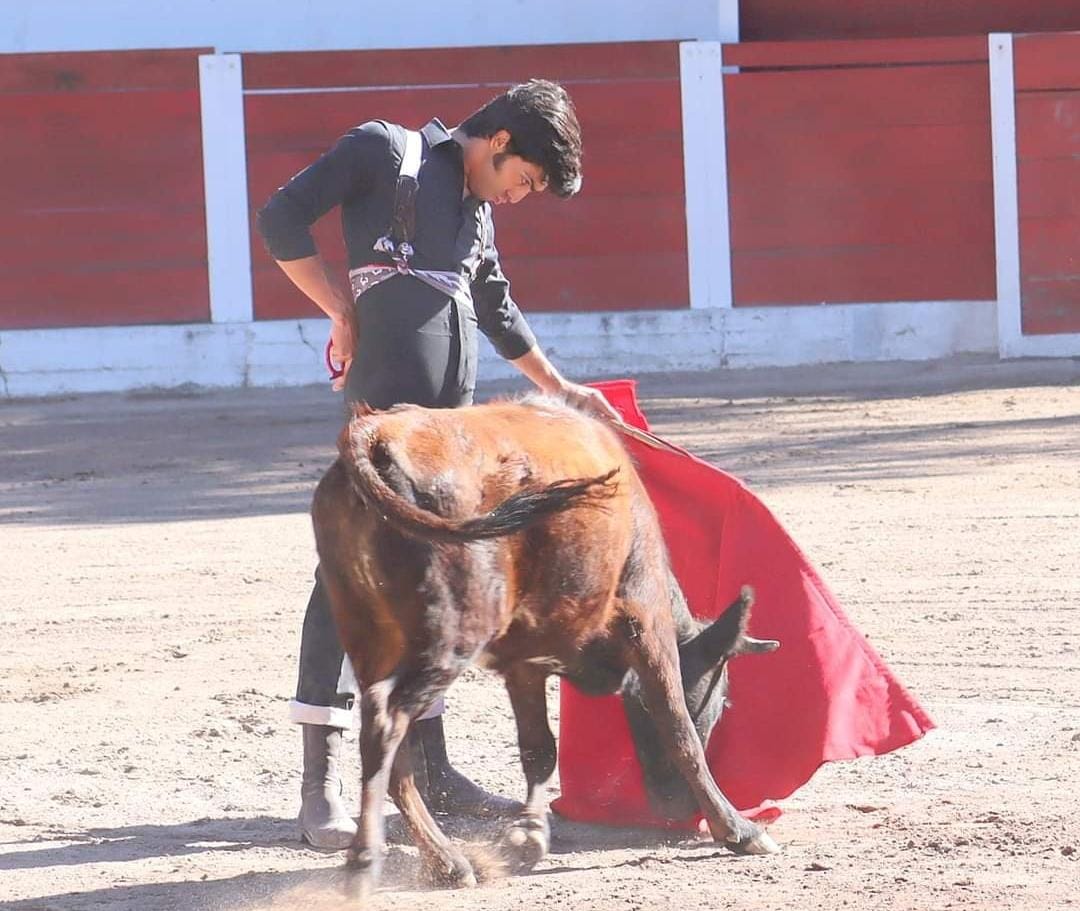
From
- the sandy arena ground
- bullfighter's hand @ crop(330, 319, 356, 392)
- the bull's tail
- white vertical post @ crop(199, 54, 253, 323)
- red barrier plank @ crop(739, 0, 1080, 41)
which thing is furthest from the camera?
red barrier plank @ crop(739, 0, 1080, 41)

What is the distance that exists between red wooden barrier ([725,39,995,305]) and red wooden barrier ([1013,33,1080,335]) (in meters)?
0.21

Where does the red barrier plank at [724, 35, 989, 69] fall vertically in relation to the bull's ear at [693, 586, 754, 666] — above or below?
above

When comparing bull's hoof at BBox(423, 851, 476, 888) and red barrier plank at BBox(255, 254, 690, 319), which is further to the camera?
red barrier plank at BBox(255, 254, 690, 319)

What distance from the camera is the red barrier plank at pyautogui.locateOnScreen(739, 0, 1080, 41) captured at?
11211mm

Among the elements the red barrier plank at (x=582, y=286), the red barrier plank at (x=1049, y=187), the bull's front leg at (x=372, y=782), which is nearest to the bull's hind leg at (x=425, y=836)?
the bull's front leg at (x=372, y=782)

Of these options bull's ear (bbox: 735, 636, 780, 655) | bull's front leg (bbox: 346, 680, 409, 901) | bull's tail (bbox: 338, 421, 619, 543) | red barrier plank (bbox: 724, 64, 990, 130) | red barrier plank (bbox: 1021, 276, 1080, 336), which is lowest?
bull's front leg (bbox: 346, 680, 409, 901)

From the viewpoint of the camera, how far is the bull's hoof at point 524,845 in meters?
2.99

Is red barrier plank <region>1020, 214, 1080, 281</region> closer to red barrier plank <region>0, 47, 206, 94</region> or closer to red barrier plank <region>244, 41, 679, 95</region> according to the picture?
red barrier plank <region>244, 41, 679, 95</region>

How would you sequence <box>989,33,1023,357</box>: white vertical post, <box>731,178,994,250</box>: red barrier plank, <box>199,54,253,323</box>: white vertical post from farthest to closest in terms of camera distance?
1. <box>731,178,994,250</box>: red barrier plank
2. <box>989,33,1023,357</box>: white vertical post
3. <box>199,54,253,323</box>: white vertical post

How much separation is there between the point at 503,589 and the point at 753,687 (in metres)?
0.79

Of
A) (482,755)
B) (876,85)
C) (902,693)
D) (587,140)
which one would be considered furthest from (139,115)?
(902,693)

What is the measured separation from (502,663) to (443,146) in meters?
0.87

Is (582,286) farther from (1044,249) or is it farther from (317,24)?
(1044,249)

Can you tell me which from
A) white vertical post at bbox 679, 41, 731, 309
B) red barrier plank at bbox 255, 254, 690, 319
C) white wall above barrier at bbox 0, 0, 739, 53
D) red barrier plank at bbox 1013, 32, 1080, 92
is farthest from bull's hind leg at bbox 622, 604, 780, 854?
white wall above barrier at bbox 0, 0, 739, 53
